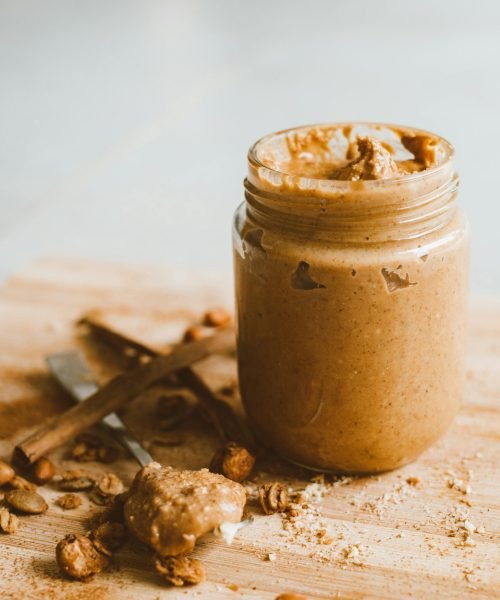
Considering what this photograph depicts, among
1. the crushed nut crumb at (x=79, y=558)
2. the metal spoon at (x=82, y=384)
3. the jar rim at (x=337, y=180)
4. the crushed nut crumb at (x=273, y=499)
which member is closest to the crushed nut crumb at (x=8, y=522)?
the crushed nut crumb at (x=79, y=558)

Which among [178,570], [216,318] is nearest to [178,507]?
[178,570]

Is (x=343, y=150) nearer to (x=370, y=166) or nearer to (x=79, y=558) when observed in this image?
(x=370, y=166)

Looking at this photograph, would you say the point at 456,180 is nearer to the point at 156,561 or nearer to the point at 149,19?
the point at 156,561

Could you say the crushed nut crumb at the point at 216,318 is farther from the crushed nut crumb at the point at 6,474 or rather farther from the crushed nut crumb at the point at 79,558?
the crushed nut crumb at the point at 79,558

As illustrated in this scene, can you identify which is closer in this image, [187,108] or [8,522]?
[8,522]

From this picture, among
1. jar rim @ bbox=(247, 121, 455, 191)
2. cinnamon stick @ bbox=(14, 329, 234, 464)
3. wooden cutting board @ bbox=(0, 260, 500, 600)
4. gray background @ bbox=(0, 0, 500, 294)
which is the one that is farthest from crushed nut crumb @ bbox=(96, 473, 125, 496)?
gray background @ bbox=(0, 0, 500, 294)

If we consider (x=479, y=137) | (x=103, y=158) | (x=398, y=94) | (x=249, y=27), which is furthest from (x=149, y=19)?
(x=479, y=137)
